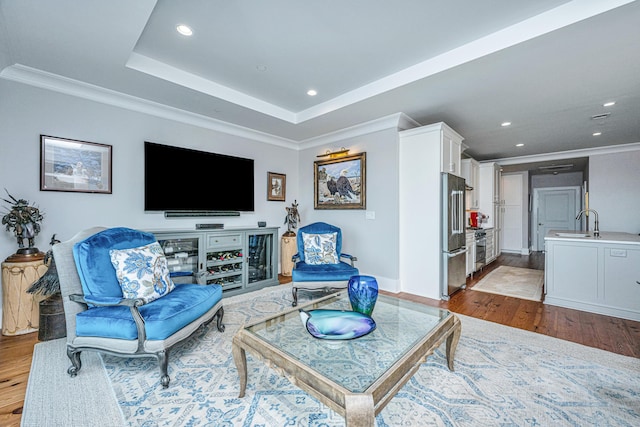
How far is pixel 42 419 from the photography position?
144 centimetres

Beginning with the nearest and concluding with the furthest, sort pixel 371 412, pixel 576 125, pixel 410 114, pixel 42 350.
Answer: pixel 371 412 → pixel 42 350 → pixel 410 114 → pixel 576 125

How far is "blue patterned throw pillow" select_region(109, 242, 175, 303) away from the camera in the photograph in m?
2.02

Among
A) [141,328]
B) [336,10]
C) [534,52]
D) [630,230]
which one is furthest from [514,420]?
[630,230]

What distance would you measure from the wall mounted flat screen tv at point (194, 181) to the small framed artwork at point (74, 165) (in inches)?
16.6

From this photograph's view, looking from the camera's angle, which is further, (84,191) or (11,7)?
(84,191)

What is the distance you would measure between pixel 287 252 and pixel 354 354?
3311 mm

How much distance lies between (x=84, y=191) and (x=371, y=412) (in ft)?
11.4

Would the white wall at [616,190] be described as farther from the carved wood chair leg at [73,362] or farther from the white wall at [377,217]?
the carved wood chair leg at [73,362]

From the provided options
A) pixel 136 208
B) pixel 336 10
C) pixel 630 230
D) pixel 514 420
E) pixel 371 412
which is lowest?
pixel 514 420

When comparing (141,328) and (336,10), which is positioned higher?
(336,10)

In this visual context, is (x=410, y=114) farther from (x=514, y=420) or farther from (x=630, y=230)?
(x=630, y=230)

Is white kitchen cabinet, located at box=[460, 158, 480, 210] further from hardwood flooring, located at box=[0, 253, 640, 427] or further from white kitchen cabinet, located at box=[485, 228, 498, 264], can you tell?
hardwood flooring, located at box=[0, 253, 640, 427]

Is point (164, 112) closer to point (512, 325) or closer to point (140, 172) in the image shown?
point (140, 172)

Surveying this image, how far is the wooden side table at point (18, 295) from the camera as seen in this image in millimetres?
2383
